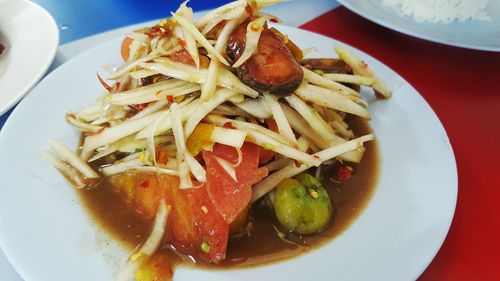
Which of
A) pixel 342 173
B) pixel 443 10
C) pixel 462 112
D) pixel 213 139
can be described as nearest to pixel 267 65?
pixel 213 139

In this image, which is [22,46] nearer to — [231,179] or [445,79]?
[231,179]

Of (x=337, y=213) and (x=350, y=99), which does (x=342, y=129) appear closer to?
(x=350, y=99)

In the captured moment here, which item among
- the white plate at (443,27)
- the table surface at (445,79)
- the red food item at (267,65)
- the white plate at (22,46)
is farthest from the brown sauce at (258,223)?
the white plate at (443,27)

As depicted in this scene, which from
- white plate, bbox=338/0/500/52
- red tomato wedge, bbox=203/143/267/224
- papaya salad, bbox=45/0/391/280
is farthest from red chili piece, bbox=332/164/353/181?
white plate, bbox=338/0/500/52

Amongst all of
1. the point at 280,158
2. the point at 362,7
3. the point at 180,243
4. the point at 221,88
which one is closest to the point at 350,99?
the point at 280,158

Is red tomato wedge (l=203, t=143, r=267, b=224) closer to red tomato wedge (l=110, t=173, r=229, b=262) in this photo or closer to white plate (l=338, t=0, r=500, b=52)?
red tomato wedge (l=110, t=173, r=229, b=262)

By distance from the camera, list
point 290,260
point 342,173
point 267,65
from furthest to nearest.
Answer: point 342,173, point 267,65, point 290,260
